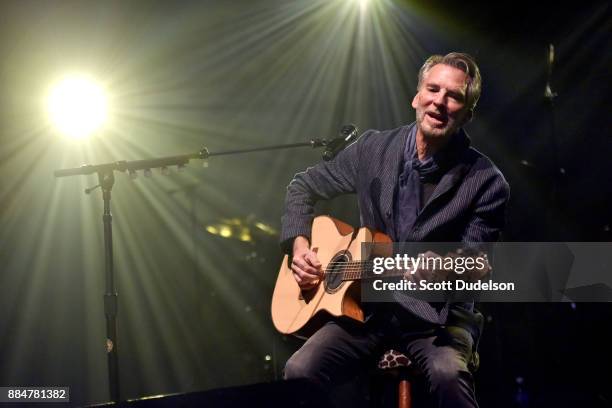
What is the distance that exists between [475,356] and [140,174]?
3.61 metres

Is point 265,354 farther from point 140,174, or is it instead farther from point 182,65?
point 182,65

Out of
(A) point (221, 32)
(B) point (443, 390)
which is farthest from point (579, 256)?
(A) point (221, 32)

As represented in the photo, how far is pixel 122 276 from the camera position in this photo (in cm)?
514

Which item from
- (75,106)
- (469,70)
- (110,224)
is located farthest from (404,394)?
(75,106)

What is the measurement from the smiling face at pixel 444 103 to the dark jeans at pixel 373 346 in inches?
30.2

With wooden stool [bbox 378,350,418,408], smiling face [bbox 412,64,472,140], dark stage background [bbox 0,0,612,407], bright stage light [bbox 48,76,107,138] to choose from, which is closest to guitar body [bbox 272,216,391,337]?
wooden stool [bbox 378,350,418,408]

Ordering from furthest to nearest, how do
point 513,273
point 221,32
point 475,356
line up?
point 221,32 < point 513,273 < point 475,356

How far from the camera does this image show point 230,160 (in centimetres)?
597

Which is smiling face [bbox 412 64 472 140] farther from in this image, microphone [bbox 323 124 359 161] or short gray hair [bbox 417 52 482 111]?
microphone [bbox 323 124 359 161]

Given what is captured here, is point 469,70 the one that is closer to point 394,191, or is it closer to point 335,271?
point 394,191

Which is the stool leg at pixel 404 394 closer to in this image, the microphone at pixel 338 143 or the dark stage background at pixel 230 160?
the microphone at pixel 338 143

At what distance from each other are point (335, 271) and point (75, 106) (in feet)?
9.84

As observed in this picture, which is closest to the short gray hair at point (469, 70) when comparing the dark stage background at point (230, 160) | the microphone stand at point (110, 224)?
the microphone stand at point (110, 224)

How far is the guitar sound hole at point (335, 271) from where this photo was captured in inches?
108
